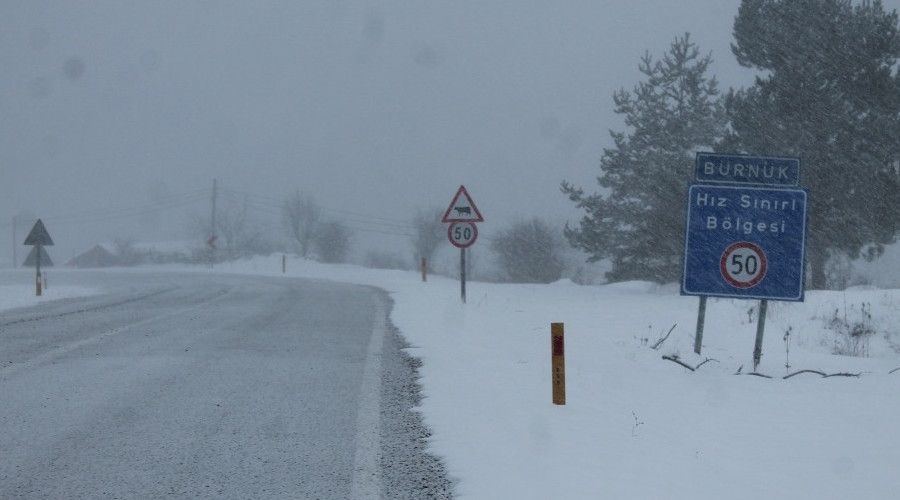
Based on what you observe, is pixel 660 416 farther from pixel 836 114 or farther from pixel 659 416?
pixel 836 114

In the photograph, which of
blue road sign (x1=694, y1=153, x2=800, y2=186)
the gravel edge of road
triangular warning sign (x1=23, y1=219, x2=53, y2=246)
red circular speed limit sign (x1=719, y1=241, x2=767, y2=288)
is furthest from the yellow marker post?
triangular warning sign (x1=23, y1=219, x2=53, y2=246)

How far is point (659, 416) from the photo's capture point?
664 cm

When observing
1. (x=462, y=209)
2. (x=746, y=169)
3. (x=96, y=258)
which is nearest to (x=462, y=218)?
(x=462, y=209)

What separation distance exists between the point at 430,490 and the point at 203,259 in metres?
73.4

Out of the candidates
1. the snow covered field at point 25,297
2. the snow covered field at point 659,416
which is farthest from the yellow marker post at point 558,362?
the snow covered field at point 25,297

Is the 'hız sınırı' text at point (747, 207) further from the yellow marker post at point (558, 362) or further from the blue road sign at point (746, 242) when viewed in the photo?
the yellow marker post at point (558, 362)

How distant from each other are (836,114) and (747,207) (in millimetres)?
18339

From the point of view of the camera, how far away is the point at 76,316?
1580 cm

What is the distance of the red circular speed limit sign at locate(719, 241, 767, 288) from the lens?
9.05 metres

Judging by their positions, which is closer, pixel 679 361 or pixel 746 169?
pixel 679 361

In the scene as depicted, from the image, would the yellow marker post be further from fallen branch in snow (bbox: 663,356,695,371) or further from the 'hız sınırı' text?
the 'hız sınırı' text

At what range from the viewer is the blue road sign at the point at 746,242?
8.98 m

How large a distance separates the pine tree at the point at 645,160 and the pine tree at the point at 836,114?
5302mm

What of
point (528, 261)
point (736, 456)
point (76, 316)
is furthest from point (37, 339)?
point (528, 261)
